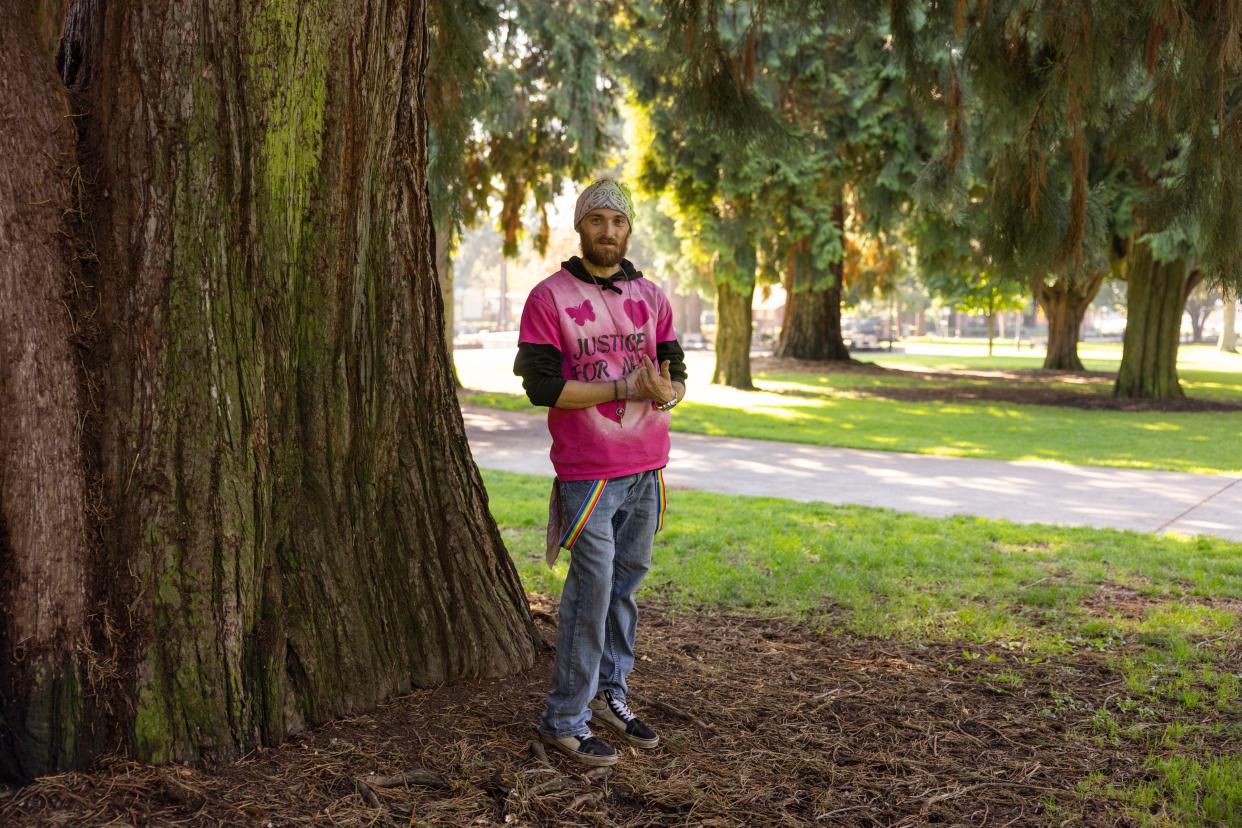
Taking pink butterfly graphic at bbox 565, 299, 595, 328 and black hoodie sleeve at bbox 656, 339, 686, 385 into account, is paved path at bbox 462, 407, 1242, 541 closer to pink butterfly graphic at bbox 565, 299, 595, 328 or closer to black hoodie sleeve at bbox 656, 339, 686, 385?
black hoodie sleeve at bbox 656, 339, 686, 385

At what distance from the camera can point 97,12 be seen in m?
3.25

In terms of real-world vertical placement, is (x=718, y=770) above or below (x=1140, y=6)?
below

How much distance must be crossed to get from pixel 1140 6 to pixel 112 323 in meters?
4.53

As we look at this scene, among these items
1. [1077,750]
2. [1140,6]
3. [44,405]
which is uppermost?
[1140,6]

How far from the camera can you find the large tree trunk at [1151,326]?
19.1 metres

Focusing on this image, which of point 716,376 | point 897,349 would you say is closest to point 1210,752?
point 716,376

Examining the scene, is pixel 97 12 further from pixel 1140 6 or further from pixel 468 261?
pixel 468 261

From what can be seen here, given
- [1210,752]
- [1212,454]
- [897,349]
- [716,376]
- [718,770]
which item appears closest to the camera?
[718,770]

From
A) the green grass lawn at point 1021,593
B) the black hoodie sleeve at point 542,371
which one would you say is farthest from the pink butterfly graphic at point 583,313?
the green grass lawn at point 1021,593

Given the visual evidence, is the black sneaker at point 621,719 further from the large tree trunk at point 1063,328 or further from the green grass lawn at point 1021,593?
the large tree trunk at point 1063,328

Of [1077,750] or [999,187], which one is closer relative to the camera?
[1077,750]

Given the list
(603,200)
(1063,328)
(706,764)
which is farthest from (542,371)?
(1063,328)

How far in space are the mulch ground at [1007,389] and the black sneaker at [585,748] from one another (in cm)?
1656

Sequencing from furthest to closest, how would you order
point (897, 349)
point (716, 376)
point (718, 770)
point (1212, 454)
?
point (897, 349), point (716, 376), point (1212, 454), point (718, 770)
